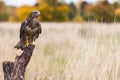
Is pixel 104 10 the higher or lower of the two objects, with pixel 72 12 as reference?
higher

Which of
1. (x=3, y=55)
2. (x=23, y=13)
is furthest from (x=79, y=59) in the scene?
(x=23, y=13)

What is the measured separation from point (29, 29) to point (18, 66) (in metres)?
0.41

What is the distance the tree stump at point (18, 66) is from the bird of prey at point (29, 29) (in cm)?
7

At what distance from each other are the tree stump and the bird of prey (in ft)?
0.22

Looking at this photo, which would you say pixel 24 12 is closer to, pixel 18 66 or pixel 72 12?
pixel 72 12

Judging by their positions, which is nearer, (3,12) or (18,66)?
(18,66)

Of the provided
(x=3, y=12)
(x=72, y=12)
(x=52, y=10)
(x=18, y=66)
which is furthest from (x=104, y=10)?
(x=18, y=66)

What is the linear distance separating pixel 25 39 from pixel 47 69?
4.36 ft

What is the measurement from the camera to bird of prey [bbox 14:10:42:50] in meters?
4.22

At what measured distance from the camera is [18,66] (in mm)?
4344

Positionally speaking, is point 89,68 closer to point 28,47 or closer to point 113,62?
point 113,62

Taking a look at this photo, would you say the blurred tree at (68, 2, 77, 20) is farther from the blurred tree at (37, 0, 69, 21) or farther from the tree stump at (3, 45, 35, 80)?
the tree stump at (3, 45, 35, 80)

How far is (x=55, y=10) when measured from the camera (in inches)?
1523

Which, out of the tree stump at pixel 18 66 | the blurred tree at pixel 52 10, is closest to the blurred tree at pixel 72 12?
the blurred tree at pixel 52 10
